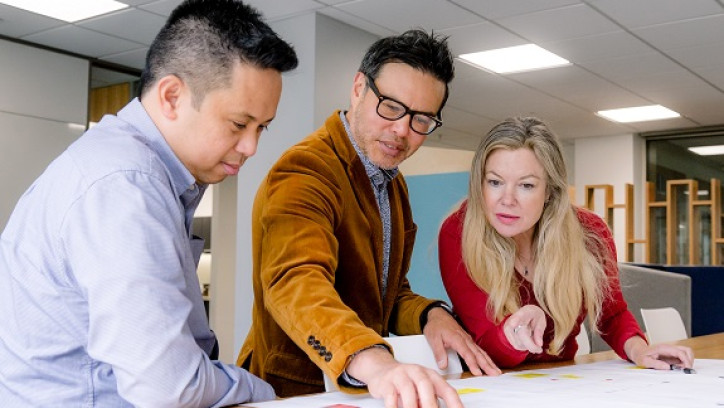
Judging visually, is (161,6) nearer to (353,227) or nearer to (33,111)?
(33,111)

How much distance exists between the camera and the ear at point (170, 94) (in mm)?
1143

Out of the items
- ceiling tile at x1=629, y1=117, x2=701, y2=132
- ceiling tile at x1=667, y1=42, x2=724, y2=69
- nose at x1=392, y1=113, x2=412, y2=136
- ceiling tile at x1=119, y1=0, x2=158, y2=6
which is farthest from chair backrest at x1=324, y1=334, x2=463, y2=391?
ceiling tile at x1=629, y1=117, x2=701, y2=132

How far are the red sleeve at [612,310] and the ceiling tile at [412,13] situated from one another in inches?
111

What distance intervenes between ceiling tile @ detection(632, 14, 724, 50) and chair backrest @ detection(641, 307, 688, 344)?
271cm

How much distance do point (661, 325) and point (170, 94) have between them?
8.16 feet

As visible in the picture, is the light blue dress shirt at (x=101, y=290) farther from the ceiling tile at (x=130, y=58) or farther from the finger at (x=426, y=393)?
the ceiling tile at (x=130, y=58)

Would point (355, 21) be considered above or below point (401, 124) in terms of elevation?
above

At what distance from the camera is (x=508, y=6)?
15.7 feet

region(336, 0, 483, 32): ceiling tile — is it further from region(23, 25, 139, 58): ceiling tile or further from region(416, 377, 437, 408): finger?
region(416, 377, 437, 408): finger

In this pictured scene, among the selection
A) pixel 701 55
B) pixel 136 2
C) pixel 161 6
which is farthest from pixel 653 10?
pixel 136 2

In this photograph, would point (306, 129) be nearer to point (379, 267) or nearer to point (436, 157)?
point (436, 157)

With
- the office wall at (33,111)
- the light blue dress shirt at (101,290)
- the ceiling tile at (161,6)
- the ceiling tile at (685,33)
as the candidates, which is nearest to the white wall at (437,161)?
the ceiling tile at (685,33)

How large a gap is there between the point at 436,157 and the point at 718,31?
2.23 meters

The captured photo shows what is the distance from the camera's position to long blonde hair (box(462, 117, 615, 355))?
198cm
